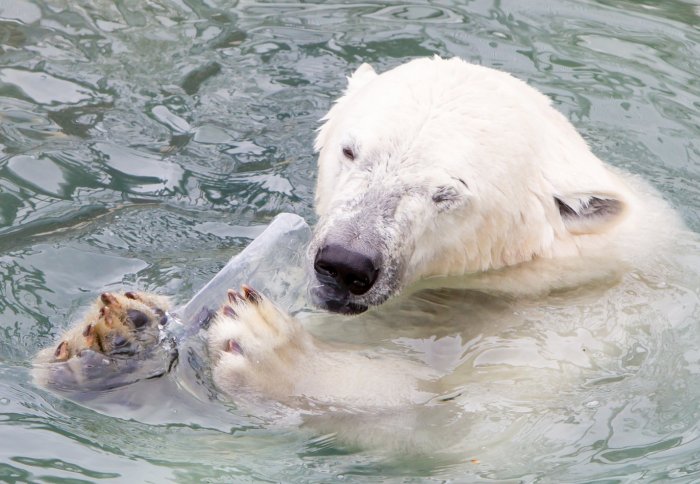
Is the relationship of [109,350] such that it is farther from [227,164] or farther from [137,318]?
[227,164]

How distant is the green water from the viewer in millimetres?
3844

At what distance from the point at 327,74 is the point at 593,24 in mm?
2045

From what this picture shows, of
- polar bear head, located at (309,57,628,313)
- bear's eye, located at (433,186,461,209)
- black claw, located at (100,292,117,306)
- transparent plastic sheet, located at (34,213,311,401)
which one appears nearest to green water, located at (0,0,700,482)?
transparent plastic sheet, located at (34,213,311,401)

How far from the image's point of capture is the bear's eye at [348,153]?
433 centimetres

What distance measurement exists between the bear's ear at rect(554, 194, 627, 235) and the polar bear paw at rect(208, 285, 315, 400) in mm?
1339

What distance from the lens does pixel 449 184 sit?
13.8ft

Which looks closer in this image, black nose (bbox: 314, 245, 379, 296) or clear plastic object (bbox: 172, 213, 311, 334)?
black nose (bbox: 314, 245, 379, 296)

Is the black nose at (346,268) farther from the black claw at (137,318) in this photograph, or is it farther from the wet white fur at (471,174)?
the black claw at (137,318)

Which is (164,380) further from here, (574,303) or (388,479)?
(574,303)

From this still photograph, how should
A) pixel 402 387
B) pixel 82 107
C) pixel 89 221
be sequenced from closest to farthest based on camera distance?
pixel 402 387
pixel 89 221
pixel 82 107

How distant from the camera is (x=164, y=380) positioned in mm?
3963

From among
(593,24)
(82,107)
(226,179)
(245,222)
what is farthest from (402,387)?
(593,24)

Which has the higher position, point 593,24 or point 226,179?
point 593,24

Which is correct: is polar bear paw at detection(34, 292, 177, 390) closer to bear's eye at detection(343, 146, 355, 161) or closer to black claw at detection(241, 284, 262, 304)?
black claw at detection(241, 284, 262, 304)
